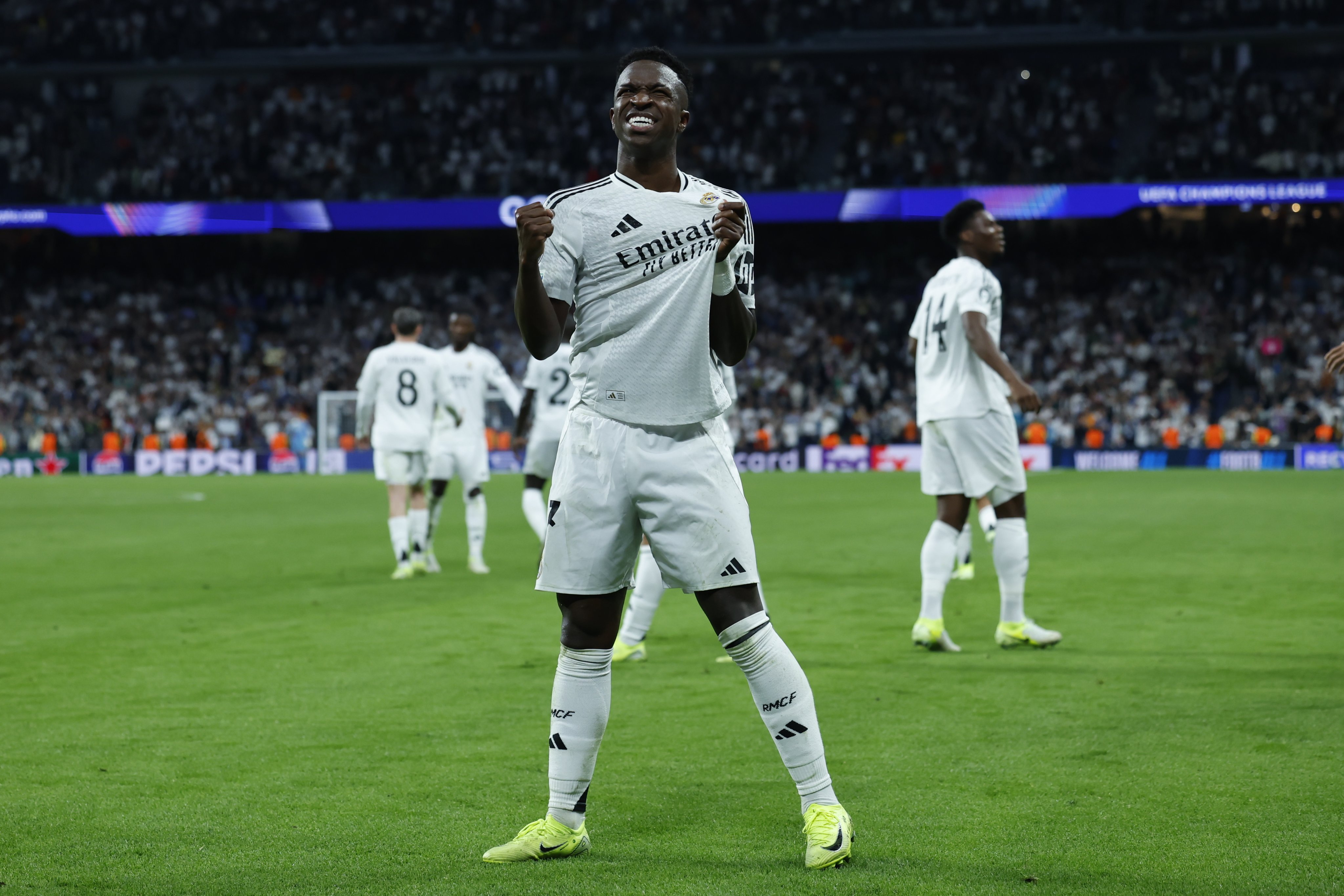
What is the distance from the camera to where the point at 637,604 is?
288 inches

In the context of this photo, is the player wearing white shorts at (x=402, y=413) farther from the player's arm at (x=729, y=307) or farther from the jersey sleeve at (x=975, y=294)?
the player's arm at (x=729, y=307)

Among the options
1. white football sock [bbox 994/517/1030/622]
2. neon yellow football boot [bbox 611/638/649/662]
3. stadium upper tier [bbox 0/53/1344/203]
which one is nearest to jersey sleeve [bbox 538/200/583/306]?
neon yellow football boot [bbox 611/638/649/662]

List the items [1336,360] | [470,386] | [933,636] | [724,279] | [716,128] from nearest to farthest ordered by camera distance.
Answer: [724,279] < [1336,360] < [933,636] < [470,386] < [716,128]

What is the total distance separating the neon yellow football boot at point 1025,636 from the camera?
24.8ft

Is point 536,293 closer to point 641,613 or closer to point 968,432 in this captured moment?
point 641,613

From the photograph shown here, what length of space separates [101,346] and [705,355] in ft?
129

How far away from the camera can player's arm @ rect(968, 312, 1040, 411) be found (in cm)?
671

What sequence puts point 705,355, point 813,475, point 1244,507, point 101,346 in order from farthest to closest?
point 101,346 → point 813,475 → point 1244,507 → point 705,355

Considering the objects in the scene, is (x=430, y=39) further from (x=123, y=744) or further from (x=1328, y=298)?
(x=123, y=744)

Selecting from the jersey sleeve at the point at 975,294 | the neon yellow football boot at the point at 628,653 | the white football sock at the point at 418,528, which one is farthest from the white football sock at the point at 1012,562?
the white football sock at the point at 418,528

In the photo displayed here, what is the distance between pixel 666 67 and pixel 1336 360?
338cm

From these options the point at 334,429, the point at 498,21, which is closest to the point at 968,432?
the point at 334,429

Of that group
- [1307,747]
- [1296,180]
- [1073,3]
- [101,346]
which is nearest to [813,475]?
[1296,180]

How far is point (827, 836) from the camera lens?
374 cm
